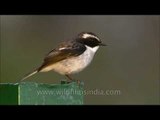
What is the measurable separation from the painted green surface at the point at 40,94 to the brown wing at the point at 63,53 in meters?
0.80

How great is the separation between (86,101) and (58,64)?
4.21ft

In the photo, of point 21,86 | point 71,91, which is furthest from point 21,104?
point 71,91

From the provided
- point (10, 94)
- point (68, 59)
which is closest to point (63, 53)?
point (68, 59)

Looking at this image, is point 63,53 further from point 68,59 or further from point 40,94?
point 40,94

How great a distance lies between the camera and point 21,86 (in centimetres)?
605

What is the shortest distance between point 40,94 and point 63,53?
1.21 metres

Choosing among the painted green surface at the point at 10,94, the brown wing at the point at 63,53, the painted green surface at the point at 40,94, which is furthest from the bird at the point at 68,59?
the painted green surface at the point at 10,94

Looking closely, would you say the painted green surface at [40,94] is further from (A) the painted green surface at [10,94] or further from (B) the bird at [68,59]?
(B) the bird at [68,59]

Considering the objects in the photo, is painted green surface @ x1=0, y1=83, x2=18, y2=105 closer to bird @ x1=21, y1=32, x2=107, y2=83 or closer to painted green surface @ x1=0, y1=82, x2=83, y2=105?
painted green surface @ x1=0, y1=82, x2=83, y2=105

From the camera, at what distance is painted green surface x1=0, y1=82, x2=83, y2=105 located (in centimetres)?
605

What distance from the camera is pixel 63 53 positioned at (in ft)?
24.1

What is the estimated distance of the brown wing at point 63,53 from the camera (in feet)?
23.9

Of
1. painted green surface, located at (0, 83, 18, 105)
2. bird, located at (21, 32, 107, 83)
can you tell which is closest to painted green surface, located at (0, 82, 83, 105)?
painted green surface, located at (0, 83, 18, 105)

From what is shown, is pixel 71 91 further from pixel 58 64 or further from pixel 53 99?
pixel 58 64
